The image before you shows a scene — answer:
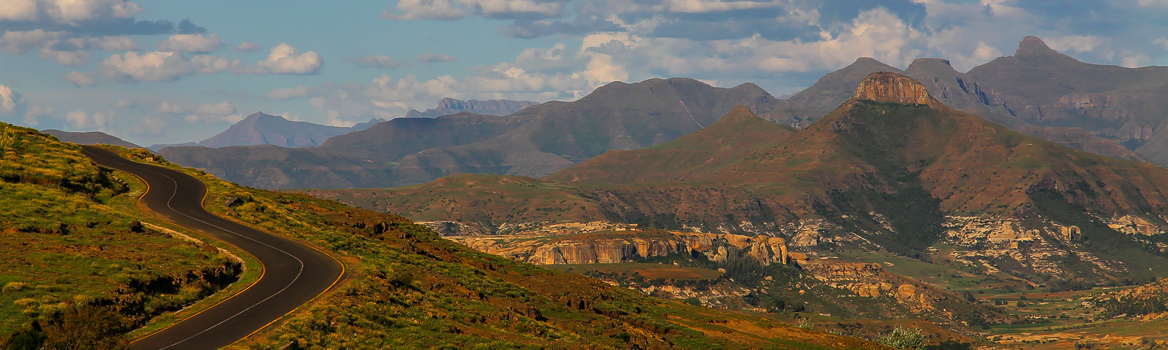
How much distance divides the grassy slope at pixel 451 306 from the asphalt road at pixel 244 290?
185 centimetres

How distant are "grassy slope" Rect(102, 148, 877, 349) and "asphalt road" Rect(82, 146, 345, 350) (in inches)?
72.7

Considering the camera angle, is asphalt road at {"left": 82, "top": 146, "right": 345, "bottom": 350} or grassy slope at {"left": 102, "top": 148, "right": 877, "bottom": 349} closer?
asphalt road at {"left": 82, "top": 146, "right": 345, "bottom": 350}

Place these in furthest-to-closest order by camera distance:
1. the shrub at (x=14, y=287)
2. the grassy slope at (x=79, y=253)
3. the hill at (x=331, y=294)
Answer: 1. the hill at (x=331, y=294)
2. the grassy slope at (x=79, y=253)
3. the shrub at (x=14, y=287)

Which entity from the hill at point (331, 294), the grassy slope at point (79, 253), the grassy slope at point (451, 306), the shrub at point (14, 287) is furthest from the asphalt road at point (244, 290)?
the shrub at point (14, 287)

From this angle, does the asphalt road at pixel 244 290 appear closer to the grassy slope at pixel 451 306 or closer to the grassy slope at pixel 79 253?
the grassy slope at pixel 451 306

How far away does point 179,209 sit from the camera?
74.4 m

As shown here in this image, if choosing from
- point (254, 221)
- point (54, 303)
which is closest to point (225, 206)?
point (254, 221)

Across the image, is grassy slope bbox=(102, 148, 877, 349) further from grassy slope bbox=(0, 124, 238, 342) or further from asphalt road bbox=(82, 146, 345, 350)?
grassy slope bbox=(0, 124, 238, 342)

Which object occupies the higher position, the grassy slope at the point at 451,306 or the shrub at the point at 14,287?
the shrub at the point at 14,287

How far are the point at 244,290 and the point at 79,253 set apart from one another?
8994 millimetres

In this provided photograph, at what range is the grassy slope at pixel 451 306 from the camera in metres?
49.7

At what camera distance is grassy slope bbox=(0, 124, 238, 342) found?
4519cm

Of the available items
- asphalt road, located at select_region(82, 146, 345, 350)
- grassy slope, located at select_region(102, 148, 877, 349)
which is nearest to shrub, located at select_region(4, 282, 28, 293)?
asphalt road, located at select_region(82, 146, 345, 350)

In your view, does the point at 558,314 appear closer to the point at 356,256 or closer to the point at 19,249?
the point at 356,256
